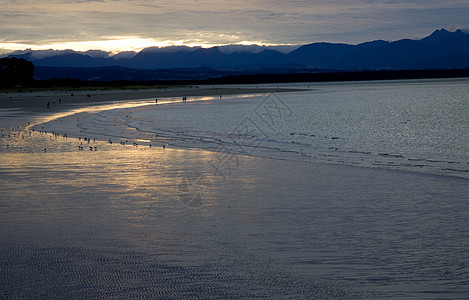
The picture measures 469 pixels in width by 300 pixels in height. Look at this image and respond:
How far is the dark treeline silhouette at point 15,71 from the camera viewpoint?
5346 inches

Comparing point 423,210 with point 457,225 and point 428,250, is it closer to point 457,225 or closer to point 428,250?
point 457,225

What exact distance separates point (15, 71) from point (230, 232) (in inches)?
5629

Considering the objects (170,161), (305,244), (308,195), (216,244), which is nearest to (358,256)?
(305,244)

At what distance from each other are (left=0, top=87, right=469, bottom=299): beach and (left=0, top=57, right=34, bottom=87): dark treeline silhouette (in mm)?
131069

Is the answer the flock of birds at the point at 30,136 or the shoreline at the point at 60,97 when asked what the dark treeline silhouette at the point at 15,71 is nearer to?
the shoreline at the point at 60,97

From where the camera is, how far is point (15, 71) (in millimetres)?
137625

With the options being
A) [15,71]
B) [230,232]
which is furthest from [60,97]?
[230,232]

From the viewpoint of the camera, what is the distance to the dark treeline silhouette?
446 ft

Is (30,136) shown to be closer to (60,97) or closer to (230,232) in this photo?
(230,232)

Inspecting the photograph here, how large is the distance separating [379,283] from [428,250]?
1.73m

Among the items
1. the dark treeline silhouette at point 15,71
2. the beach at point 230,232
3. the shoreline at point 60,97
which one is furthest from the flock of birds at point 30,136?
the dark treeline silhouette at point 15,71

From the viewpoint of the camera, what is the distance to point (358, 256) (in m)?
7.85

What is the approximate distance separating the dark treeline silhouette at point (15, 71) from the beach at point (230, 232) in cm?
13107

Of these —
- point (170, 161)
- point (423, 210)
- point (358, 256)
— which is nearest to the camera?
point (358, 256)
